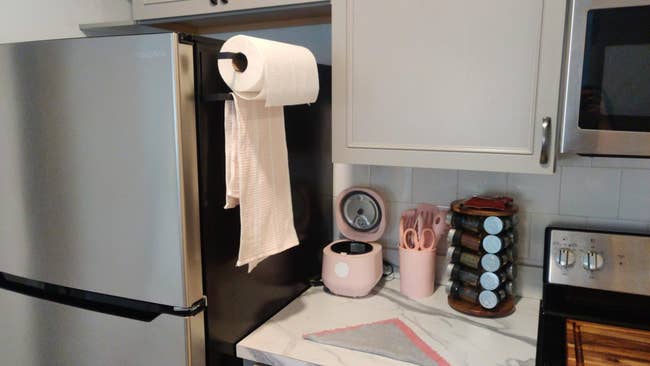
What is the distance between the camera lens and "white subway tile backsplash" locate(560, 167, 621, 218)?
1324 millimetres

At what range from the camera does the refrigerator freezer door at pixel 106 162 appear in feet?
3.19

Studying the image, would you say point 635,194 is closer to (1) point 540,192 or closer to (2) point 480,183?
(1) point 540,192

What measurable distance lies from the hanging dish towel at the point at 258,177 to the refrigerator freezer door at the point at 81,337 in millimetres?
222

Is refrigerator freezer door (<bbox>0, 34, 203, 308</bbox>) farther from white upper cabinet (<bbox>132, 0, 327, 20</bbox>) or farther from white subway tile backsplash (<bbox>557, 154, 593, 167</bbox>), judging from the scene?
white subway tile backsplash (<bbox>557, 154, 593, 167</bbox>)

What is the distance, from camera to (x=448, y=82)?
1.14 metres

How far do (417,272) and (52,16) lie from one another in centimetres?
134

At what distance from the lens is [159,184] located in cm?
99

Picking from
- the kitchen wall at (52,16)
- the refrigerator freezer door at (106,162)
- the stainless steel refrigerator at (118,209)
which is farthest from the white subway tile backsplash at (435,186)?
the kitchen wall at (52,16)

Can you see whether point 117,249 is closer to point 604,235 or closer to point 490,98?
point 490,98

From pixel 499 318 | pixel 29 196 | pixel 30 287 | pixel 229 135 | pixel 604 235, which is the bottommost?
pixel 499 318

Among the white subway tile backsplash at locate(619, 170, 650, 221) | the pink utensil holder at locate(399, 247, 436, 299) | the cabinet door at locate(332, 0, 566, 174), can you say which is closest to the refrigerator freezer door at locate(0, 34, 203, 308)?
the cabinet door at locate(332, 0, 566, 174)

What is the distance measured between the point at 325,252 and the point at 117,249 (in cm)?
62

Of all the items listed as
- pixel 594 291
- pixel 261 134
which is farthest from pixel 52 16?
pixel 594 291

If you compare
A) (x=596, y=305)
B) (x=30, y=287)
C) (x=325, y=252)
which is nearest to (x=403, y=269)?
(x=325, y=252)
